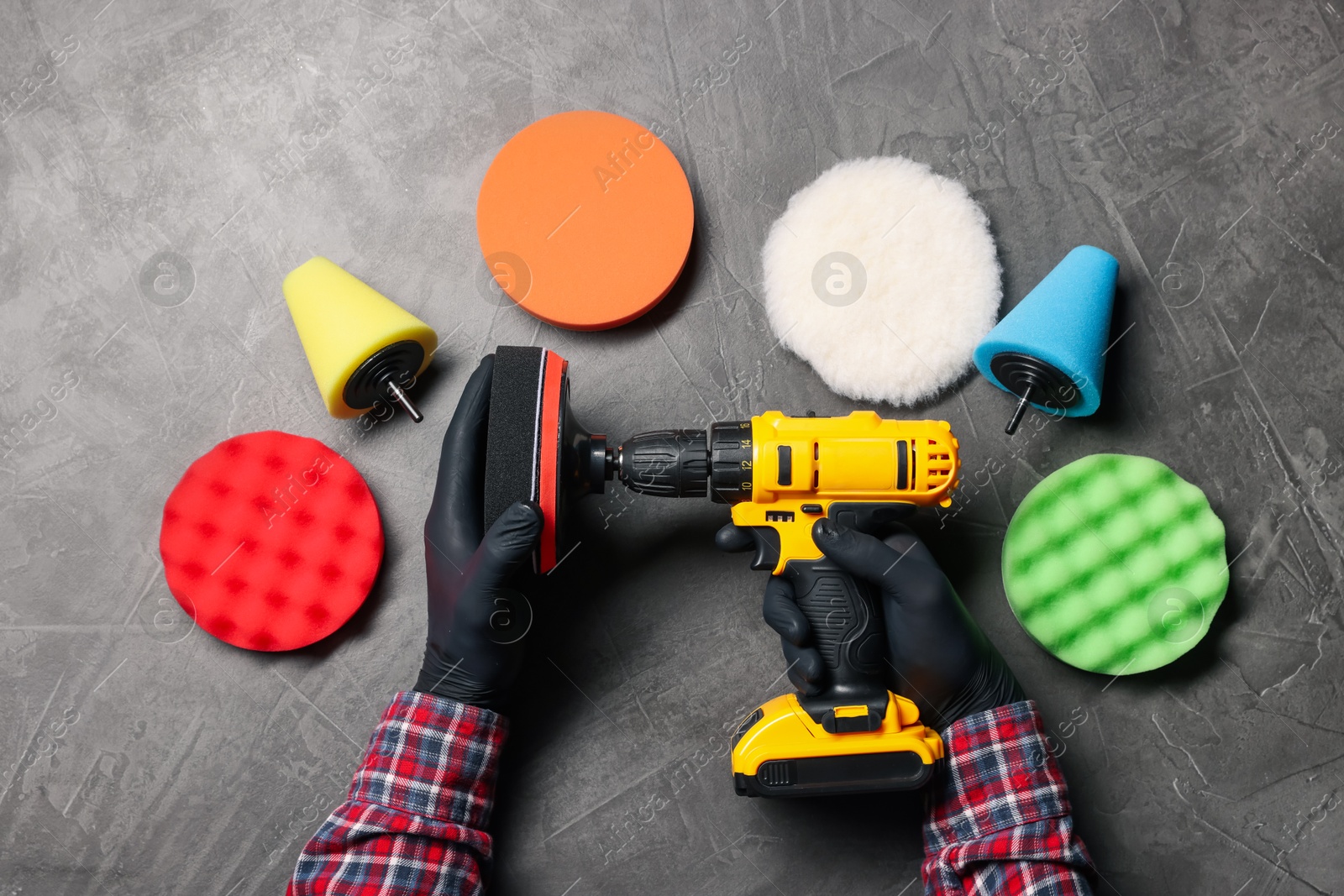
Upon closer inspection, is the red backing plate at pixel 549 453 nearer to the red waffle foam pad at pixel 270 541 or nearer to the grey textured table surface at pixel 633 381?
the grey textured table surface at pixel 633 381

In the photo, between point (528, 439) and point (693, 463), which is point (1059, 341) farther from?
point (528, 439)

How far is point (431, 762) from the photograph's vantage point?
1.33m

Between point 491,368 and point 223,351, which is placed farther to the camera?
point 223,351

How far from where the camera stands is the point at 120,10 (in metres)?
1.64

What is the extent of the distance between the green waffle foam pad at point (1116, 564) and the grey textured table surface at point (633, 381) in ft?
0.21

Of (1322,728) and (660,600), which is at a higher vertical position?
(660,600)

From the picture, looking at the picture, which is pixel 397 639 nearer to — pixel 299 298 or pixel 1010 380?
pixel 299 298

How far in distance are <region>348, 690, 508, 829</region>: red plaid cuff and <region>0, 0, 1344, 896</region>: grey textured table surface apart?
0.54 ft

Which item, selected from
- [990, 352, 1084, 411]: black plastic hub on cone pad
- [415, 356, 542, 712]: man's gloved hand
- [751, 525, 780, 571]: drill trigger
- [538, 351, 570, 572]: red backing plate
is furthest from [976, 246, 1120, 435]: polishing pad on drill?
[415, 356, 542, 712]: man's gloved hand

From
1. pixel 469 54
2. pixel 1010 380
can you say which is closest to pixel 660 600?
pixel 1010 380

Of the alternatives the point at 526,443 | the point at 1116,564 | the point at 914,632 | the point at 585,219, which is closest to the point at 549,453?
the point at 526,443

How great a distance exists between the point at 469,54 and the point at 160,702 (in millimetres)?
1327

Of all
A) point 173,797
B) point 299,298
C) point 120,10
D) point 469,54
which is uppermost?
point 120,10

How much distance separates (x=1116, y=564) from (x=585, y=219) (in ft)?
3.68
